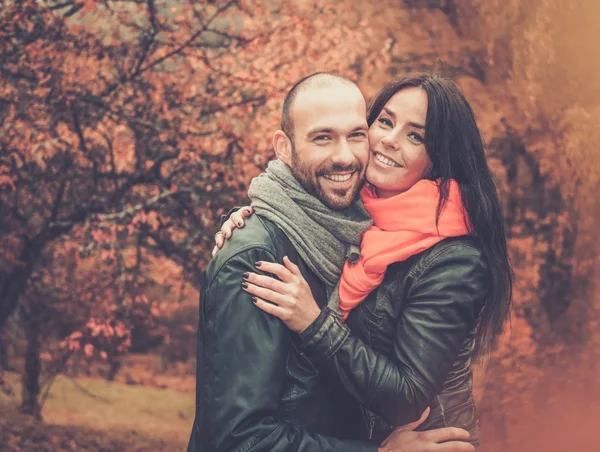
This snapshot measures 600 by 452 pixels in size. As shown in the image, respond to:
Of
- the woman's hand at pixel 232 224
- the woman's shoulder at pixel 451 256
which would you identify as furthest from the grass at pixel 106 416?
the woman's shoulder at pixel 451 256

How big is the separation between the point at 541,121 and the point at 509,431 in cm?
337

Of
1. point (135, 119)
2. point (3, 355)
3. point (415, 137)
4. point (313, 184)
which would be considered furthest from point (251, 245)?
point (3, 355)

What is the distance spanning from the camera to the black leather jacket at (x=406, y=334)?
2.11 meters

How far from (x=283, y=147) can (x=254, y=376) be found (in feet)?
2.71

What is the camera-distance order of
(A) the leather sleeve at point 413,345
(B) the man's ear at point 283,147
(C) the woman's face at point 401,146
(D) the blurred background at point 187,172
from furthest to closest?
1. (D) the blurred background at point 187,172
2. (C) the woman's face at point 401,146
3. (B) the man's ear at point 283,147
4. (A) the leather sleeve at point 413,345

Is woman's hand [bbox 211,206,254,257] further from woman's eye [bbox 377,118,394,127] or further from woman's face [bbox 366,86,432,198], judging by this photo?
woman's eye [bbox 377,118,394,127]

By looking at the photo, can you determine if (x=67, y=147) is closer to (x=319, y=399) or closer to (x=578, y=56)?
(x=319, y=399)

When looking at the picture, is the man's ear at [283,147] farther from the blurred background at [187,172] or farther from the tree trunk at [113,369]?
the tree trunk at [113,369]

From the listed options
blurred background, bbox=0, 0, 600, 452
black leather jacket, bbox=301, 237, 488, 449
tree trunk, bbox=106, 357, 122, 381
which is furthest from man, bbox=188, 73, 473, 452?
tree trunk, bbox=106, 357, 122, 381

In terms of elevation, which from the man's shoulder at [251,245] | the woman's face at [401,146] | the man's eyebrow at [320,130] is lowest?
the man's shoulder at [251,245]

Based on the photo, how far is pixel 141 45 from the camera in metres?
6.39

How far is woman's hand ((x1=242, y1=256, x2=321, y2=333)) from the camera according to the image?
2059mm

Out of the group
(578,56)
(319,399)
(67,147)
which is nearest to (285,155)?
(319,399)

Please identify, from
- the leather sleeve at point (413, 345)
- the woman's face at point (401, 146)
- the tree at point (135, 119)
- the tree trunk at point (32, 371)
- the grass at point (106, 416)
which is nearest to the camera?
the leather sleeve at point (413, 345)
